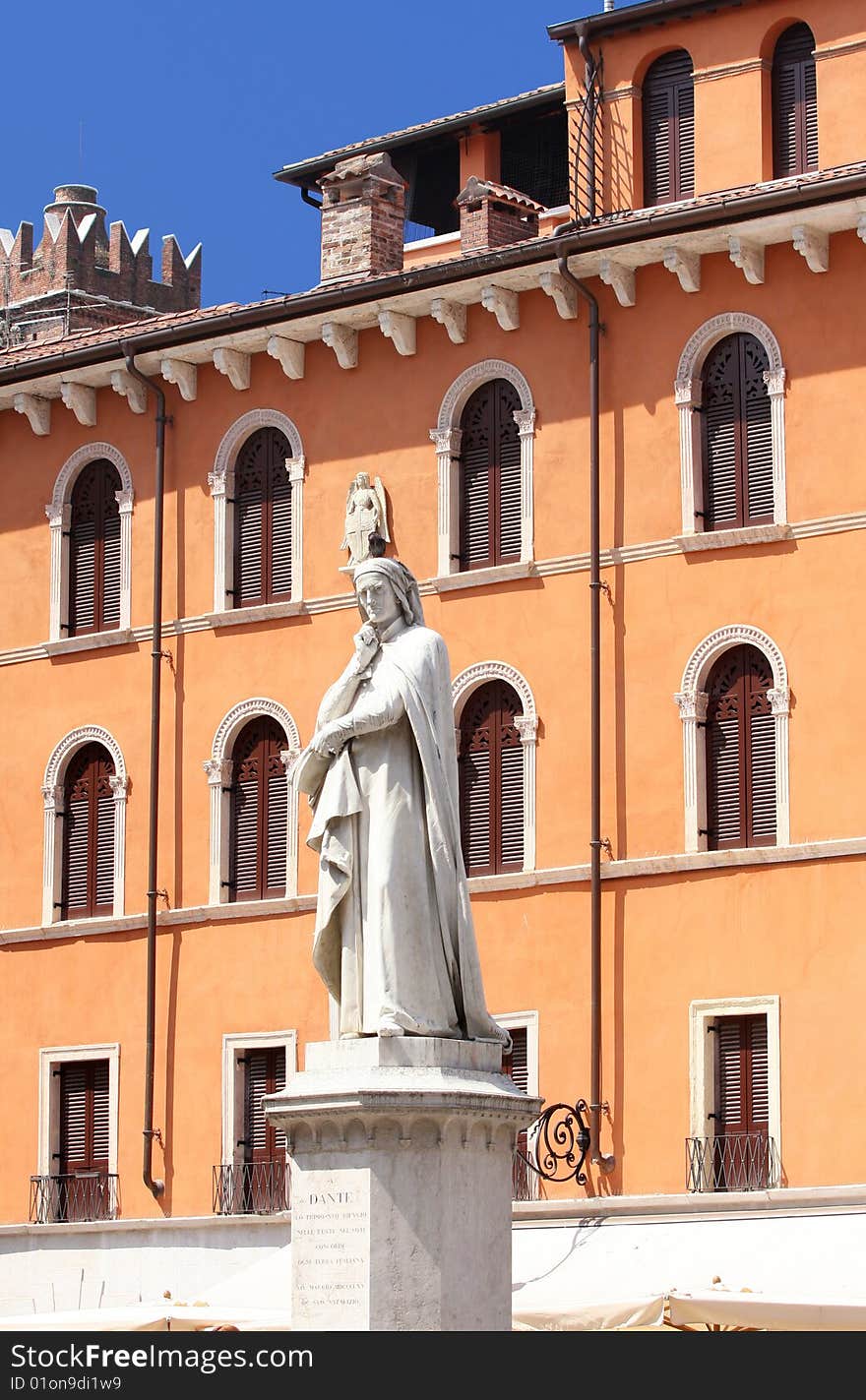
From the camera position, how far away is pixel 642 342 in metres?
31.0

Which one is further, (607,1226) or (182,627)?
(182,627)

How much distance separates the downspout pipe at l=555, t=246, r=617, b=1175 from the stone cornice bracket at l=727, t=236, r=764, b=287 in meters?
1.72

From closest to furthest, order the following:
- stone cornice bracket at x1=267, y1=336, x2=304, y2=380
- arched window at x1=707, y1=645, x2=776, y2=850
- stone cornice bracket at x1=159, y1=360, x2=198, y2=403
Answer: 1. arched window at x1=707, y1=645, x2=776, y2=850
2. stone cornice bracket at x1=267, y1=336, x2=304, y2=380
3. stone cornice bracket at x1=159, y1=360, x2=198, y2=403

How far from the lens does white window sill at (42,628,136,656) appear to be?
113ft

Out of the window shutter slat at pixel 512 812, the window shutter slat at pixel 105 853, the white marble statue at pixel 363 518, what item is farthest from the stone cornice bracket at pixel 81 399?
the white marble statue at pixel 363 518

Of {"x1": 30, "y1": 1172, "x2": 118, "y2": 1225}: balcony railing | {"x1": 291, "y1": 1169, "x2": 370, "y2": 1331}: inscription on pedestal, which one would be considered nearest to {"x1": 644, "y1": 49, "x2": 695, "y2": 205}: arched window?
{"x1": 30, "y1": 1172, "x2": 118, "y2": 1225}: balcony railing

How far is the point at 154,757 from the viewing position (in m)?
33.8

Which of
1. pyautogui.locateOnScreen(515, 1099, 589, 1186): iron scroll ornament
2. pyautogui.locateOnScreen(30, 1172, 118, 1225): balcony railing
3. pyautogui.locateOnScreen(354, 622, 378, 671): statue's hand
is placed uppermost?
pyautogui.locateOnScreen(354, 622, 378, 671): statue's hand

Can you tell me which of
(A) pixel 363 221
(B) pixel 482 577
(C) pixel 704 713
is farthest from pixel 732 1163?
(A) pixel 363 221

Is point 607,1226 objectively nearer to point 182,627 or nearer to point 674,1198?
point 674,1198

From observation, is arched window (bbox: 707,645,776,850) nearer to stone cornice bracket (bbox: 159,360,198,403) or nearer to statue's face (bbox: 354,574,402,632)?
stone cornice bracket (bbox: 159,360,198,403)
